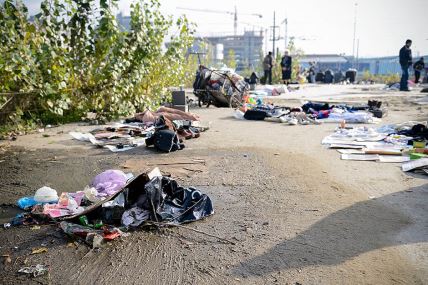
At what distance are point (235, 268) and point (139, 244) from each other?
2.79 ft

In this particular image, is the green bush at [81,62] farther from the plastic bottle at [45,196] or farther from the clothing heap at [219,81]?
the plastic bottle at [45,196]

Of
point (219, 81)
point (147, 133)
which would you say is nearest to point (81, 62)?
point (147, 133)

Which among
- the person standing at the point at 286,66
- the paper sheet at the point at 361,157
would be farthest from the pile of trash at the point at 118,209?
the person standing at the point at 286,66

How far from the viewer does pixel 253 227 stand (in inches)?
132

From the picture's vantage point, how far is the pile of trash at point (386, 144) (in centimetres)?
562

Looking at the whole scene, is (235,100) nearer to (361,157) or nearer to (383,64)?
(361,157)

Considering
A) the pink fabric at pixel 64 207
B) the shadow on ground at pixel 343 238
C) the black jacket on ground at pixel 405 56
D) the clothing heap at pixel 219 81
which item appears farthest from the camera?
the black jacket on ground at pixel 405 56

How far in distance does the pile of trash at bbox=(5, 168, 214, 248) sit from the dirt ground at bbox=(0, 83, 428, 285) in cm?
11

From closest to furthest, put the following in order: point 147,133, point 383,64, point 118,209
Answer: point 118,209 < point 147,133 < point 383,64

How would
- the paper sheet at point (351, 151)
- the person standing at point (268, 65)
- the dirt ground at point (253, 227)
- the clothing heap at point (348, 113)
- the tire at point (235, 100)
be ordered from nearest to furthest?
the dirt ground at point (253, 227)
the paper sheet at point (351, 151)
the clothing heap at point (348, 113)
the tire at point (235, 100)
the person standing at point (268, 65)

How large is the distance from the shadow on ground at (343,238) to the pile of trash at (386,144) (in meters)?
1.70

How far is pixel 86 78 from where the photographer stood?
8.78 metres

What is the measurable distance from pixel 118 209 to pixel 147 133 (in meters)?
4.26

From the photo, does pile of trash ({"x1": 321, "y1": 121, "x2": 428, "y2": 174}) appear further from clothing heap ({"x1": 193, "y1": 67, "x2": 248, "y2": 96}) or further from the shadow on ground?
clothing heap ({"x1": 193, "y1": 67, "x2": 248, "y2": 96})
